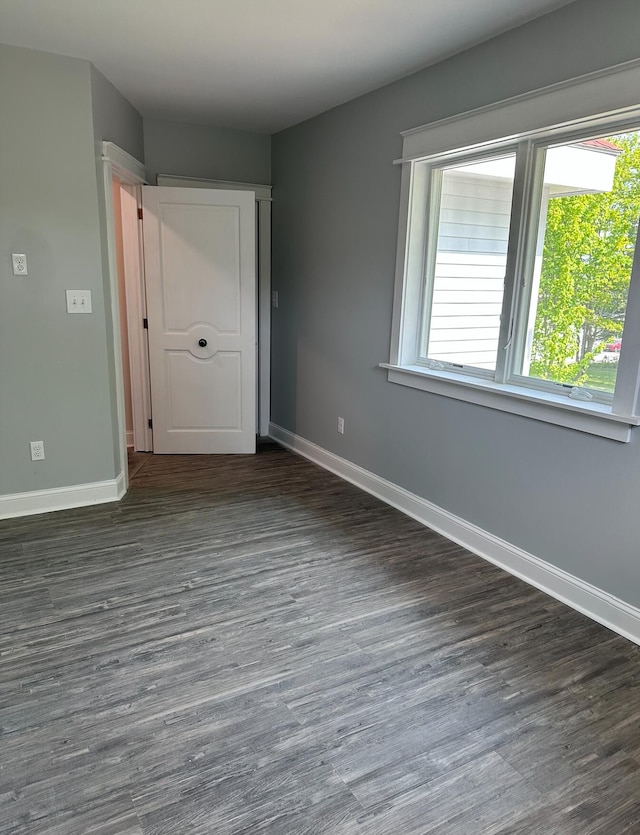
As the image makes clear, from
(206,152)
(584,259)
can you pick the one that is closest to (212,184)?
(206,152)

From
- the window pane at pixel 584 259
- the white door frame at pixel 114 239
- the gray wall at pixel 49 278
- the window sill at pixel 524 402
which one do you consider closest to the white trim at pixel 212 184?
the white door frame at pixel 114 239

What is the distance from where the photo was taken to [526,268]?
2.64m

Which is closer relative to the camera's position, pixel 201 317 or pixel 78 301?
pixel 78 301

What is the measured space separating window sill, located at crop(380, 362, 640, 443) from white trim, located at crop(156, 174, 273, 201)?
7.21ft

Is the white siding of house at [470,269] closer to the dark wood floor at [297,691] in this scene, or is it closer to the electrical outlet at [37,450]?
the dark wood floor at [297,691]

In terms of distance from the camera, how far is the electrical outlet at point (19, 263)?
2975 millimetres

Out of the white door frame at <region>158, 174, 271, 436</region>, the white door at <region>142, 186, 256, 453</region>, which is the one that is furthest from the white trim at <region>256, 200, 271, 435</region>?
the white door at <region>142, 186, 256, 453</region>

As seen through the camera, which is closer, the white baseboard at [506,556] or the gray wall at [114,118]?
the white baseboard at [506,556]

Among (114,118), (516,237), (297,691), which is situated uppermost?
(114,118)

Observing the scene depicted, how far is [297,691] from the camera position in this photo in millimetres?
1922

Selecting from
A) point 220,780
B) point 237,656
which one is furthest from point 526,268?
point 220,780

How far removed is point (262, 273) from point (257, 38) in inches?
87.2

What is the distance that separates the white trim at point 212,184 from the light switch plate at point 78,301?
1.57 meters

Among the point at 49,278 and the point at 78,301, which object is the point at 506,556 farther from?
the point at 49,278
